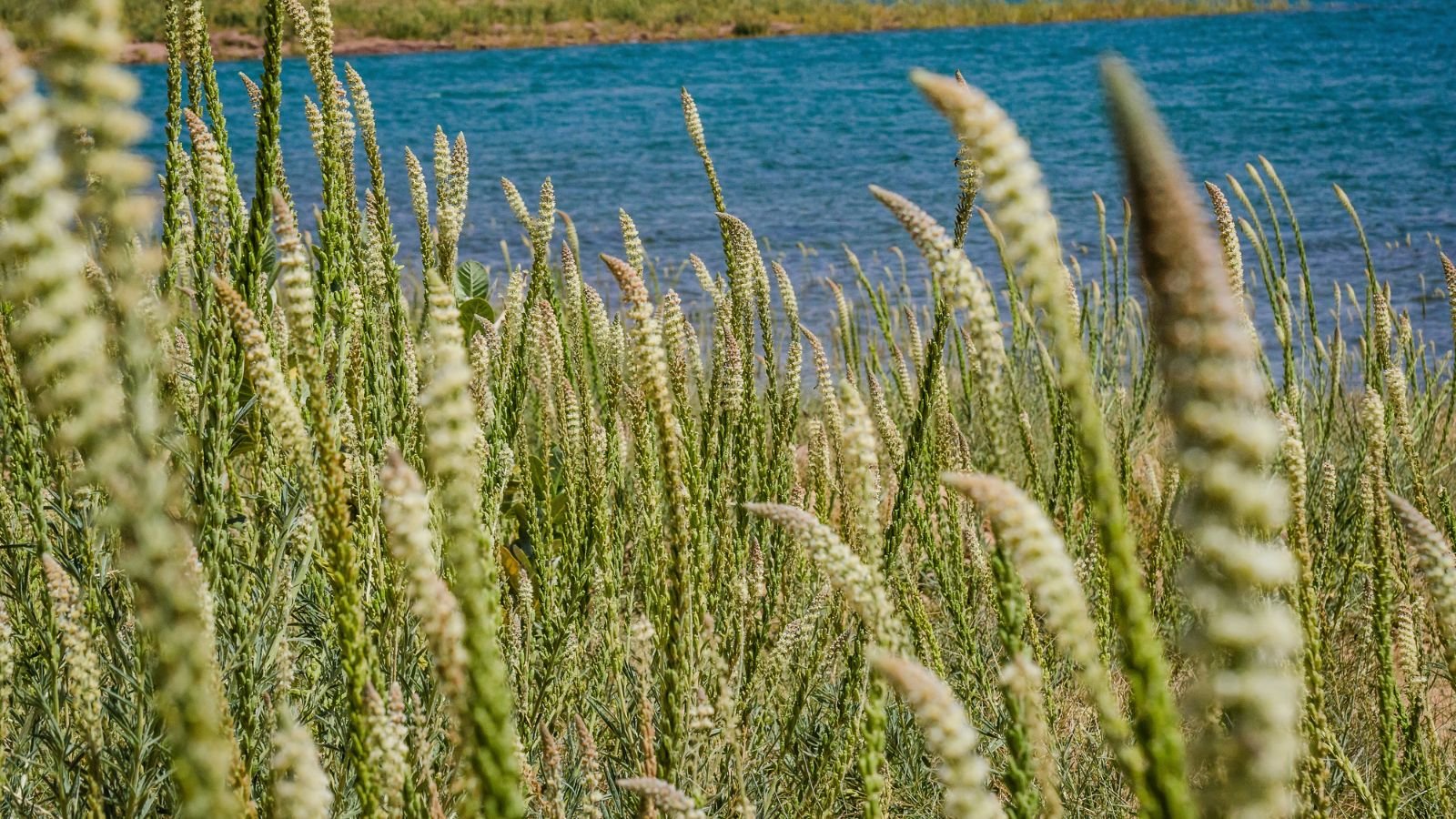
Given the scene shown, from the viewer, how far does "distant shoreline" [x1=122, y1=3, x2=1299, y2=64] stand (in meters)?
48.8

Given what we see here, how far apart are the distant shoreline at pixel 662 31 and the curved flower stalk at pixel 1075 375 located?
159ft

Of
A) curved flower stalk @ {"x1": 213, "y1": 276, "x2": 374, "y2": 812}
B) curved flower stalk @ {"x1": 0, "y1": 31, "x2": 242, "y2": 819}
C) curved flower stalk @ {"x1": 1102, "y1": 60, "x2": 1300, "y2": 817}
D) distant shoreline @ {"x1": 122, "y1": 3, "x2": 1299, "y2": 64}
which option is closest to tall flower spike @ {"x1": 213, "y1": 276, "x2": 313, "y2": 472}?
curved flower stalk @ {"x1": 213, "y1": 276, "x2": 374, "y2": 812}

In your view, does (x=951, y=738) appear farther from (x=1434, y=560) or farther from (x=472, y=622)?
(x=1434, y=560)

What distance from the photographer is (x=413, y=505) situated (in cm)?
75

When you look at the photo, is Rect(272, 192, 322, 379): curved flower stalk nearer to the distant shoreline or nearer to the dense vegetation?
the distant shoreline

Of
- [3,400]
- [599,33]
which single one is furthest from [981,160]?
[599,33]

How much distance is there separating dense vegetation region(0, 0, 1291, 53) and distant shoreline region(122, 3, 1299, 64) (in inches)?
1.7

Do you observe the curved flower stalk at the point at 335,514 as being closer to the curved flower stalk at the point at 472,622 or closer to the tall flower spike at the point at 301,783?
the tall flower spike at the point at 301,783

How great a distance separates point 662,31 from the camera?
176 ft

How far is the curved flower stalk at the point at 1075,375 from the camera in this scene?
62cm

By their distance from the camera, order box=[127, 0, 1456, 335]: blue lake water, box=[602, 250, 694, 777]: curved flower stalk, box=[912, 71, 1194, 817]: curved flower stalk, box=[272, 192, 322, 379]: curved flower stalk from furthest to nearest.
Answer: box=[127, 0, 1456, 335]: blue lake water → box=[602, 250, 694, 777]: curved flower stalk → box=[272, 192, 322, 379]: curved flower stalk → box=[912, 71, 1194, 817]: curved flower stalk

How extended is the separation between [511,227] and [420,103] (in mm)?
19062

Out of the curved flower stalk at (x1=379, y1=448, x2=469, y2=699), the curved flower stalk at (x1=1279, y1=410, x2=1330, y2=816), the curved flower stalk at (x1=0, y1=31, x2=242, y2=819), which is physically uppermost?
the curved flower stalk at (x1=0, y1=31, x2=242, y2=819)

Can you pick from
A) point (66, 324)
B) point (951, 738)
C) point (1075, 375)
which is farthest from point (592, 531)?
point (66, 324)
